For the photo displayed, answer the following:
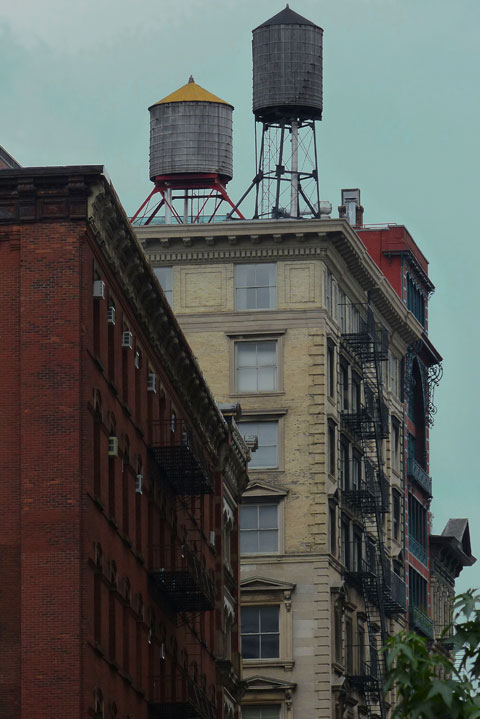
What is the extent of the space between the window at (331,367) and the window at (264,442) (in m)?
3.38

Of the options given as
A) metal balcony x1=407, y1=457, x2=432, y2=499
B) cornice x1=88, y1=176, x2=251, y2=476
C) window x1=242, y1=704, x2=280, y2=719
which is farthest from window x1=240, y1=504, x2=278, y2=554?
metal balcony x1=407, y1=457, x2=432, y2=499

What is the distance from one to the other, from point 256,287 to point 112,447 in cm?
4462

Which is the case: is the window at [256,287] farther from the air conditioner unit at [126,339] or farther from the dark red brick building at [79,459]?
the air conditioner unit at [126,339]

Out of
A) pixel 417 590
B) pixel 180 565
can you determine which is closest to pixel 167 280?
pixel 417 590

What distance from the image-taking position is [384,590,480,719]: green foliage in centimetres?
2600

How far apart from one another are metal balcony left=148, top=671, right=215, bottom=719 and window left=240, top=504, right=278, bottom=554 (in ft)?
84.4

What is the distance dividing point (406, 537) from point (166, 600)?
182 feet

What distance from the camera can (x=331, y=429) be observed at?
94.5 m

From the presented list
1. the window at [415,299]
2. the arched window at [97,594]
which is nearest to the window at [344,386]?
the window at [415,299]

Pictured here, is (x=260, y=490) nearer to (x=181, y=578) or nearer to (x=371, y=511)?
(x=371, y=511)

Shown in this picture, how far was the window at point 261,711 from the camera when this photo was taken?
294 feet

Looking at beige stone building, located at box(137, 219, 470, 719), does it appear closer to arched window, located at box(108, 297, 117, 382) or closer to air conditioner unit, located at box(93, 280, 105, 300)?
arched window, located at box(108, 297, 117, 382)

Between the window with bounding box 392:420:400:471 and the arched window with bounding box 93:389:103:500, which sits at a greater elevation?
the window with bounding box 392:420:400:471

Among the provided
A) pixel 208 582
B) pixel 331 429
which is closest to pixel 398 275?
pixel 331 429
